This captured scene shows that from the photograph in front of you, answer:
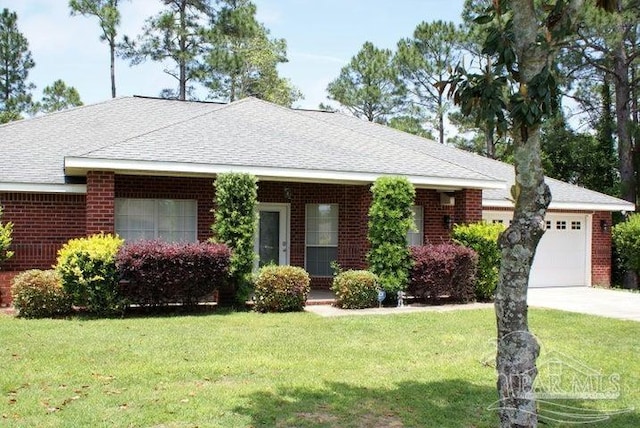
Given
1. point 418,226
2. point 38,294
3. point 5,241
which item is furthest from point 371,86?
point 38,294

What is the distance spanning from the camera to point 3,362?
23.1 feet

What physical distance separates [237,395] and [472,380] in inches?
105

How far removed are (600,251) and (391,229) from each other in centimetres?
938

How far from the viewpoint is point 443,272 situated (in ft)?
42.2

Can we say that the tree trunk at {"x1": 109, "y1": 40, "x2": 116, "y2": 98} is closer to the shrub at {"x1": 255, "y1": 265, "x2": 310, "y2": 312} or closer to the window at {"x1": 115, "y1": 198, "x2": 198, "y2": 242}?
the window at {"x1": 115, "y1": 198, "x2": 198, "y2": 242}

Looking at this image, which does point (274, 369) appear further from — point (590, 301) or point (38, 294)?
point (590, 301)

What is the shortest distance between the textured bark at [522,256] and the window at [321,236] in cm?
1090

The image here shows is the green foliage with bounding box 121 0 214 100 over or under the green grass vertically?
over

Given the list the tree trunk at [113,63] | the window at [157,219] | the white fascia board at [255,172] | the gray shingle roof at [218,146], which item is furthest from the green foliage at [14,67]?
the white fascia board at [255,172]

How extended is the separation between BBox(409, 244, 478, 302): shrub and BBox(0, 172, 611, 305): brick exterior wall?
1.44 m

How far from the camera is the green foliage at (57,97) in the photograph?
3350cm

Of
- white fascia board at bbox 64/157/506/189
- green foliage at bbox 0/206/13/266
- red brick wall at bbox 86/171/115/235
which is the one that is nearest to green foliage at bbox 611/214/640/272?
white fascia board at bbox 64/157/506/189

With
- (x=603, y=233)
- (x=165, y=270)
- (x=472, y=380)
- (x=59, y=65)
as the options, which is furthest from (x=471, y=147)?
(x=472, y=380)

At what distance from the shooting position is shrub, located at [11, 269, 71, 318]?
34.0 ft
